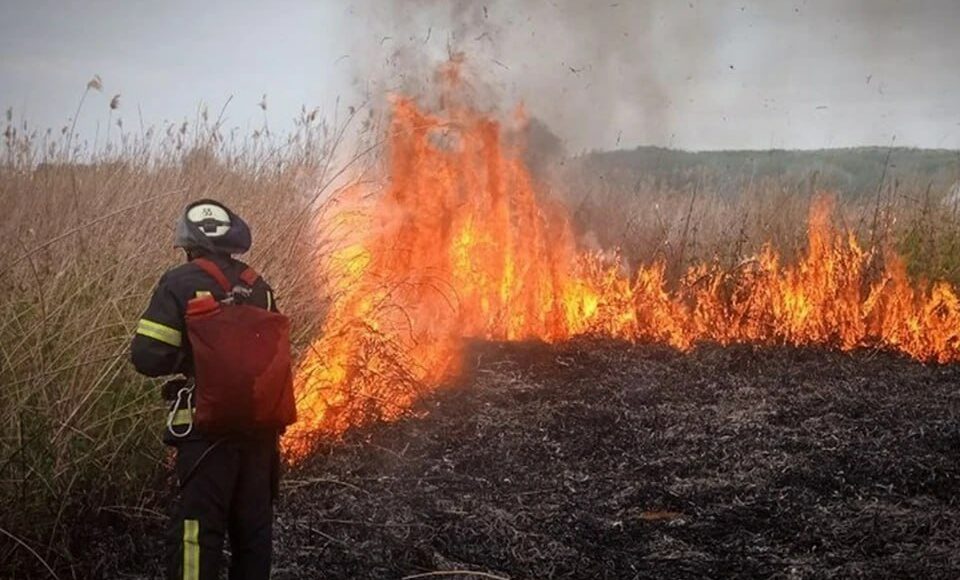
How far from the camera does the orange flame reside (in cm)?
769

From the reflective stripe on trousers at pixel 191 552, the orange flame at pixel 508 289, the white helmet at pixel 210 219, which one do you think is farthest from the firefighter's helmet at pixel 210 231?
the orange flame at pixel 508 289

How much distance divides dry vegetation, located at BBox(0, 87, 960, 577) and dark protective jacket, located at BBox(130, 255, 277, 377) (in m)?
0.97

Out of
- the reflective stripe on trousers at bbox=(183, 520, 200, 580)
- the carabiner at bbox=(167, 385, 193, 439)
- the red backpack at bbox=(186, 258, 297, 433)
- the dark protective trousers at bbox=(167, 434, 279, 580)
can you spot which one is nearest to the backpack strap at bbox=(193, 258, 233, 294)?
the red backpack at bbox=(186, 258, 297, 433)

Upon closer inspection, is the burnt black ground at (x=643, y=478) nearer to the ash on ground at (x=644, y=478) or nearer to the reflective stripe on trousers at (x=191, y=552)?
the ash on ground at (x=644, y=478)

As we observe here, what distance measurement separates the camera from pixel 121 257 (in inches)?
222

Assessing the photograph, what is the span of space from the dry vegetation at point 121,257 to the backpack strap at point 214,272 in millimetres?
1004

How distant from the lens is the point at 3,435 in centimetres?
482

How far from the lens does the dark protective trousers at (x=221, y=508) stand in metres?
3.89

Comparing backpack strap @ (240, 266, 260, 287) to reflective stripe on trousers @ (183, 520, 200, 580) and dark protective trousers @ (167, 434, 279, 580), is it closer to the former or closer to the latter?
dark protective trousers @ (167, 434, 279, 580)

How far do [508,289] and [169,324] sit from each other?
597 centimetres

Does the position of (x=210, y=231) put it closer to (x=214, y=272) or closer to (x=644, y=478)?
(x=214, y=272)

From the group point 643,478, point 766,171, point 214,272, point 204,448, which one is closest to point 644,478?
point 643,478

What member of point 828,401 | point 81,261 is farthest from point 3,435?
point 828,401

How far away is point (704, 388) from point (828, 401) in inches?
42.8
